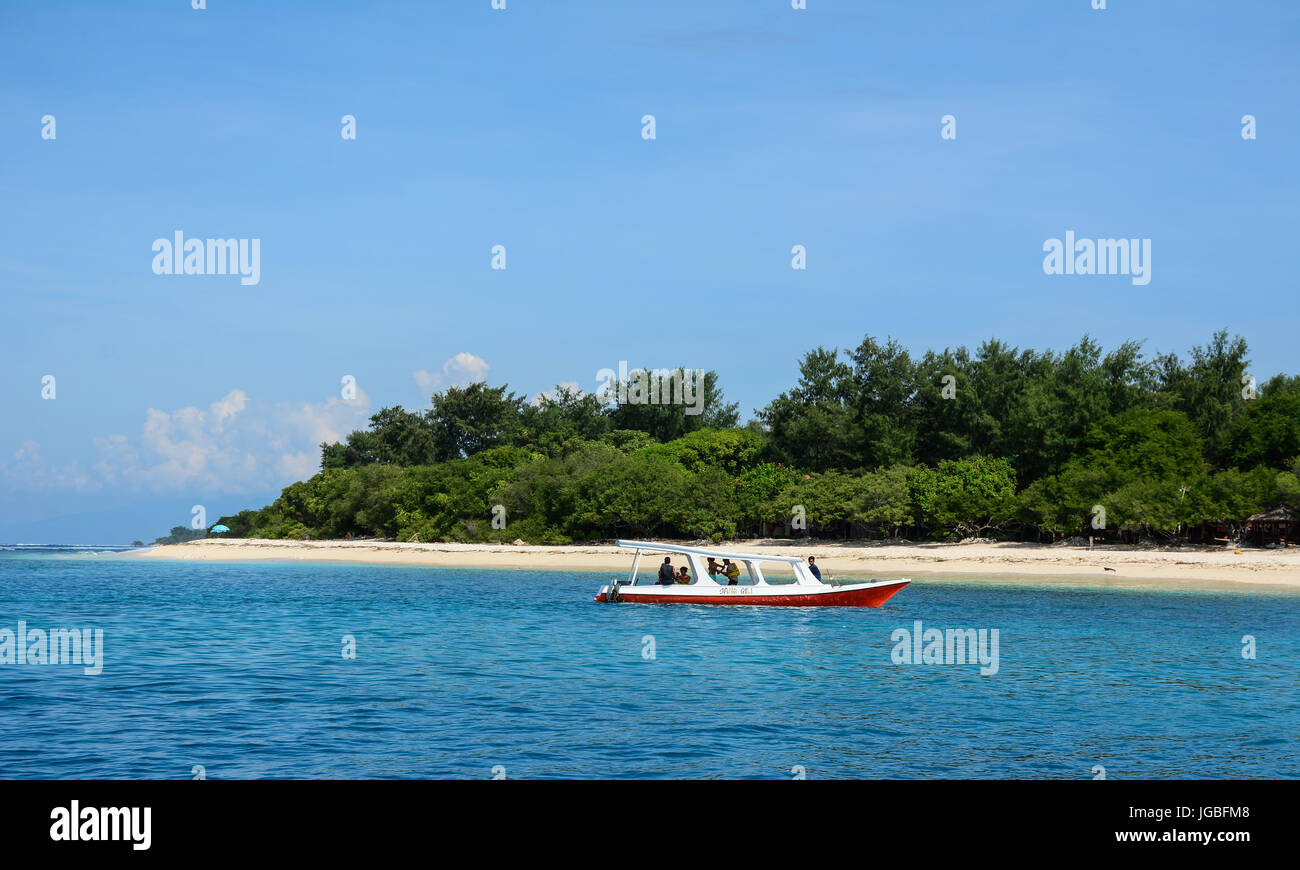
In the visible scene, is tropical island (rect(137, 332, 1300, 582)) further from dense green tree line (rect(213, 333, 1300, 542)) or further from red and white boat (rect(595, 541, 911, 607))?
red and white boat (rect(595, 541, 911, 607))

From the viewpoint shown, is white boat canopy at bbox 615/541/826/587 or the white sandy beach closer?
white boat canopy at bbox 615/541/826/587

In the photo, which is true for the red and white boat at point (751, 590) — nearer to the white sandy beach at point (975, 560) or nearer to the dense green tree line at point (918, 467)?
the white sandy beach at point (975, 560)

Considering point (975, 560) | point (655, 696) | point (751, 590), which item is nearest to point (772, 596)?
point (751, 590)

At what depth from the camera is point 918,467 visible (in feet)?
229

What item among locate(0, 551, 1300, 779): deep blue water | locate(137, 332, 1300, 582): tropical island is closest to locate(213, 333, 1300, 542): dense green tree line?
locate(137, 332, 1300, 582): tropical island

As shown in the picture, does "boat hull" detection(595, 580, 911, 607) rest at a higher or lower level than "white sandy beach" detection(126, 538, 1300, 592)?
higher


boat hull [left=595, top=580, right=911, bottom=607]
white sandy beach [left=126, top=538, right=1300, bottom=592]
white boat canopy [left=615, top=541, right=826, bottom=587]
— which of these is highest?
white boat canopy [left=615, top=541, right=826, bottom=587]

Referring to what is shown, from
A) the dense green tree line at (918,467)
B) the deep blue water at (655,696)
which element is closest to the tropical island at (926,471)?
the dense green tree line at (918,467)

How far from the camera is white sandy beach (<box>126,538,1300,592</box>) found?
46.8 metres

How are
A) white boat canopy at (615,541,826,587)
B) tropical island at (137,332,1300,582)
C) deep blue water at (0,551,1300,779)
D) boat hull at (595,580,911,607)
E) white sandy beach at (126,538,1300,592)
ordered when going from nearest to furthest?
deep blue water at (0,551,1300,779), boat hull at (595,580,911,607), white boat canopy at (615,541,826,587), white sandy beach at (126,538,1300,592), tropical island at (137,332,1300,582)

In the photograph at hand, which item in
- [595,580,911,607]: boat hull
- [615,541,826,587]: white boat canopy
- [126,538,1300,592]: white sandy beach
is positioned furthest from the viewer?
[126,538,1300,592]: white sandy beach

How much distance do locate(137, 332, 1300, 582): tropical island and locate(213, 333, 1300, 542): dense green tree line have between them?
0.43 feet
